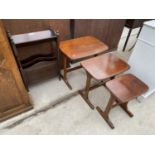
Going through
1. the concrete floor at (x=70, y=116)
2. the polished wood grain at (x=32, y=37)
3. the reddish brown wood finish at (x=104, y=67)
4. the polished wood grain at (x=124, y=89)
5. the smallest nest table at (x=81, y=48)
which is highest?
the polished wood grain at (x=32, y=37)

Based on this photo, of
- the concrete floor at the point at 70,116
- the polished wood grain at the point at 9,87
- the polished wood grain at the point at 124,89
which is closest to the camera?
the polished wood grain at the point at 9,87

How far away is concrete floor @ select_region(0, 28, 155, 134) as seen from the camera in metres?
1.51

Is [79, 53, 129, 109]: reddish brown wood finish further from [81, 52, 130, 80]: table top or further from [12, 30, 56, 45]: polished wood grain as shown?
[12, 30, 56, 45]: polished wood grain

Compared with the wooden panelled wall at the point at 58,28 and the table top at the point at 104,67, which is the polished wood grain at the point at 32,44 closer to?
the wooden panelled wall at the point at 58,28

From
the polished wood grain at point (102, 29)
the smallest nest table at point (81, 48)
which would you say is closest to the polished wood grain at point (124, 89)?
the smallest nest table at point (81, 48)

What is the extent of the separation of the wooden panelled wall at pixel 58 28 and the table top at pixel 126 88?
2.99ft

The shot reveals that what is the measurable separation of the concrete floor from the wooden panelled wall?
0.30 m

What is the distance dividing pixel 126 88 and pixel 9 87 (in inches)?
46.0

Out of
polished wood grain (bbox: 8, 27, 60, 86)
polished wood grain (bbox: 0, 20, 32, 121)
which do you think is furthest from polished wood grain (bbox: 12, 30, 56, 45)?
polished wood grain (bbox: 0, 20, 32, 121)

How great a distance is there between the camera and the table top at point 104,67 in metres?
1.39
